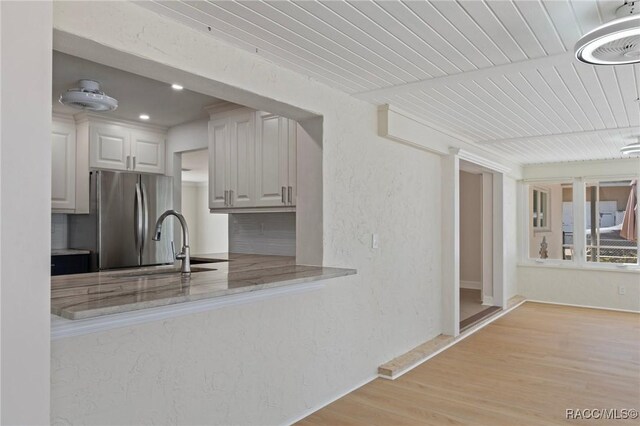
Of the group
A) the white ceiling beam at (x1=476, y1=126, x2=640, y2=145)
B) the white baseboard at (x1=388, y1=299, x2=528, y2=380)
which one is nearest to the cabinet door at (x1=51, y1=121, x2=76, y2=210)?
the white baseboard at (x1=388, y1=299, x2=528, y2=380)

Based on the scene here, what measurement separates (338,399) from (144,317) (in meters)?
1.69

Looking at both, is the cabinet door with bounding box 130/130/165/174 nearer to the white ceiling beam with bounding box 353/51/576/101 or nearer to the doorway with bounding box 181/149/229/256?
the white ceiling beam with bounding box 353/51/576/101

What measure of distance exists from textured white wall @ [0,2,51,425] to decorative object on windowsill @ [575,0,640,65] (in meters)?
2.12

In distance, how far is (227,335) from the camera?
2.35 metres

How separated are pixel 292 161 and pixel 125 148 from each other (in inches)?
88.2

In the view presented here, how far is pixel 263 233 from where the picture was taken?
3984mm

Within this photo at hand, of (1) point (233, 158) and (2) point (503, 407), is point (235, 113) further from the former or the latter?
(2) point (503, 407)

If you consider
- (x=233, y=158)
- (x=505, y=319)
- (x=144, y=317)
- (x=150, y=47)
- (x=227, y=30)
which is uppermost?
(x=227, y=30)

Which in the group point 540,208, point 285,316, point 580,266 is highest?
point 540,208

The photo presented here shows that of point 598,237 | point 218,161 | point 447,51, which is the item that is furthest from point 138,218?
point 598,237

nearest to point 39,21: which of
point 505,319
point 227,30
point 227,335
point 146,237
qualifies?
point 227,30

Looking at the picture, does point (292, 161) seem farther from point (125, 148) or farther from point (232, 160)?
point (125, 148)

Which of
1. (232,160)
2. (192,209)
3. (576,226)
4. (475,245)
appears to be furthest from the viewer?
(192,209)

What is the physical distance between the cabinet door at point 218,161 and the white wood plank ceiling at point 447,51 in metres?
1.27
